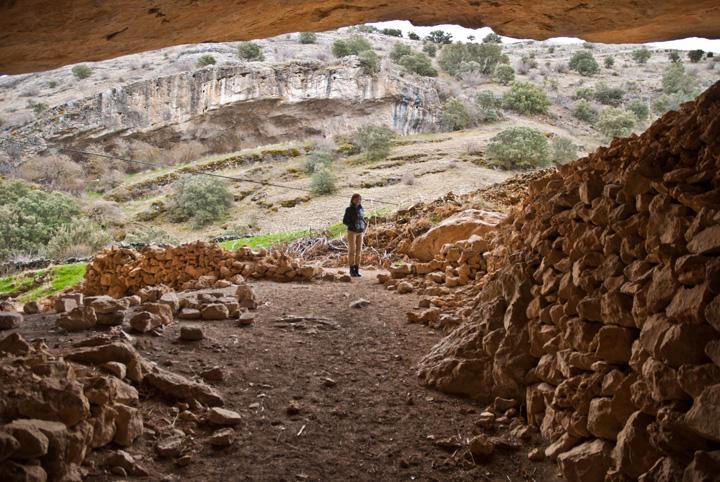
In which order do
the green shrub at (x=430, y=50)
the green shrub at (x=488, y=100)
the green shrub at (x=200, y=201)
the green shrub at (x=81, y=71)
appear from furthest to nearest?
1. the green shrub at (x=430, y=50)
2. the green shrub at (x=81, y=71)
3. the green shrub at (x=488, y=100)
4. the green shrub at (x=200, y=201)

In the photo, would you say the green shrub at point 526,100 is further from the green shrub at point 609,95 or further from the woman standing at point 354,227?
the woman standing at point 354,227

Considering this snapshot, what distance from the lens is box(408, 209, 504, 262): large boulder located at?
30.1 ft

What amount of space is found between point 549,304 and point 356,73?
29.7 m

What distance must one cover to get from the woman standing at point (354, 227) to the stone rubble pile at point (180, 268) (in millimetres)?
686

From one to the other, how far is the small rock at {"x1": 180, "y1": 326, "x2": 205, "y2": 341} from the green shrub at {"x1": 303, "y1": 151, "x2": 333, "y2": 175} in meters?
18.7

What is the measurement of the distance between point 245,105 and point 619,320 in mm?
30828

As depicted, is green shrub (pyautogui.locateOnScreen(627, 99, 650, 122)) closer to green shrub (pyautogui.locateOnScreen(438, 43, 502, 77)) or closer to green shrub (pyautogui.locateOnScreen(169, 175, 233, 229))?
green shrub (pyautogui.locateOnScreen(438, 43, 502, 77))

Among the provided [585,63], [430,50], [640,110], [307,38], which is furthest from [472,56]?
[640,110]

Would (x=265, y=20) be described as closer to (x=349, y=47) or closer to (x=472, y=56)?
(x=349, y=47)

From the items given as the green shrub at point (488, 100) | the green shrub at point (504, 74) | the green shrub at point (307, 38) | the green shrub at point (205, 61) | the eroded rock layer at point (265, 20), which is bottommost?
the green shrub at point (488, 100)

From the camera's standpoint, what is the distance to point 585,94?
3059 centimetres

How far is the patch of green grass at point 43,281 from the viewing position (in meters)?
10.9

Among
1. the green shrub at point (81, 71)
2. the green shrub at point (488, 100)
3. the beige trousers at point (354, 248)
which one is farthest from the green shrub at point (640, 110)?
the green shrub at point (81, 71)

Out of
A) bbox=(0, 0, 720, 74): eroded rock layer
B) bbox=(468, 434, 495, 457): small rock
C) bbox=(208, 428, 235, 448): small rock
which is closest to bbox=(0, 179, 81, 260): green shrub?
bbox=(0, 0, 720, 74): eroded rock layer
